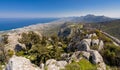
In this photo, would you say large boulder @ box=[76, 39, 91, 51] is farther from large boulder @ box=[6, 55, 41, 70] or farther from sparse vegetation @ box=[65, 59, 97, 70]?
large boulder @ box=[6, 55, 41, 70]

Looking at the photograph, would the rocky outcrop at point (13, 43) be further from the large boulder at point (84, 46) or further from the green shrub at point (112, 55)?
the green shrub at point (112, 55)

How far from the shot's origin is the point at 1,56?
3201 inches

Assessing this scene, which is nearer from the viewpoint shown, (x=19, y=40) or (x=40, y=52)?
(x=40, y=52)

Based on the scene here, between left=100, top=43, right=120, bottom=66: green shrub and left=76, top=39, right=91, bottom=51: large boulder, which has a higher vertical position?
left=76, top=39, right=91, bottom=51: large boulder

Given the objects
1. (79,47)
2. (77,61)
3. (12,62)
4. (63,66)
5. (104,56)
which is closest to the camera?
(12,62)

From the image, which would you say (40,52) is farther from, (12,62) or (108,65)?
(12,62)

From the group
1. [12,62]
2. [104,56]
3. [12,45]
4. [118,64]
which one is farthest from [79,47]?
[12,62]


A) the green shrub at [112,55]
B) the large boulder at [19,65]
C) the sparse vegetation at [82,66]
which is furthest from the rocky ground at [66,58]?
the green shrub at [112,55]

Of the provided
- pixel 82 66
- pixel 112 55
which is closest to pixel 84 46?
pixel 112 55

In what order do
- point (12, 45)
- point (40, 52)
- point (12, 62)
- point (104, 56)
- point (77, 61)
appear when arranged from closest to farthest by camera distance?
point (12, 62) → point (77, 61) → point (40, 52) → point (104, 56) → point (12, 45)

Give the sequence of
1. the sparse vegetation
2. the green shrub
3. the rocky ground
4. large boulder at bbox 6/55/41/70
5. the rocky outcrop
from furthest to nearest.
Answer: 1. the rocky outcrop
2. the green shrub
3. the sparse vegetation
4. the rocky ground
5. large boulder at bbox 6/55/41/70

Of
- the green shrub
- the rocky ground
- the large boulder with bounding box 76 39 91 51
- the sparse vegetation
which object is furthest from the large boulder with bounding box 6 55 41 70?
the green shrub

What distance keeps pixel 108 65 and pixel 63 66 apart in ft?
97.5

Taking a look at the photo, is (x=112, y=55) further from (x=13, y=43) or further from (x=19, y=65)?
(x=13, y=43)
